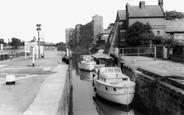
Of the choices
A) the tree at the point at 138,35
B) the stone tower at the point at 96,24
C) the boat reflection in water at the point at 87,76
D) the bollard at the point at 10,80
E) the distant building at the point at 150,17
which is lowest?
the boat reflection in water at the point at 87,76

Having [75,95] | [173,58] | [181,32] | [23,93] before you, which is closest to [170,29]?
[181,32]

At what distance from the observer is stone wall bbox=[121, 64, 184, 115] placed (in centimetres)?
1028

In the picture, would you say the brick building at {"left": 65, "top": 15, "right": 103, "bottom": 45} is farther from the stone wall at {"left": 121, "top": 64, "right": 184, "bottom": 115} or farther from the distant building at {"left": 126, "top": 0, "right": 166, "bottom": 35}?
the stone wall at {"left": 121, "top": 64, "right": 184, "bottom": 115}

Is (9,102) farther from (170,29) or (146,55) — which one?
(170,29)

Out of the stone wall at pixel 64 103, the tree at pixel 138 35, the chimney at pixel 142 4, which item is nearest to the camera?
the stone wall at pixel 64 103

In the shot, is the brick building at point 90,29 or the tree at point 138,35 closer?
the tree at point 138,35

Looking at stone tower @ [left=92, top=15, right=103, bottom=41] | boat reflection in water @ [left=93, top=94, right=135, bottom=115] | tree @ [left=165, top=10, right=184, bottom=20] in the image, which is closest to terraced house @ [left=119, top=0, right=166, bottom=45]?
tree @ [left=165, top=10, right=184, bottom=20]

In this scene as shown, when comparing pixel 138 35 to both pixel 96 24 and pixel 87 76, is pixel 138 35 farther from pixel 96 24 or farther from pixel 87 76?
pixel 96 24

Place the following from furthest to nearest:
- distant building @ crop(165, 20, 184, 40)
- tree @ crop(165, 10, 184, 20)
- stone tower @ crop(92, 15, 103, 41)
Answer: stone tower @ crop(92, 15, 103, 41), tree @ crop(165, 10, 184, 20), distant building @ crop(165, 20, 184, 40)

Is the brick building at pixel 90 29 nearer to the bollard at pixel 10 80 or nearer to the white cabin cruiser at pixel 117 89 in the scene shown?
the white cabin cruiser at pixel 117 89

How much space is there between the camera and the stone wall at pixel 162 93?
10.3 metres

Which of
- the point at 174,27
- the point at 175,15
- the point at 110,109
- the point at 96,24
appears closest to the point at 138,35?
the point at 174,27

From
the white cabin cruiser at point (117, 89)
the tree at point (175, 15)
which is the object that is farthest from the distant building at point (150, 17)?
the white cabin cruiser at point (117, 89)

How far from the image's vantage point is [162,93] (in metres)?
12.2
